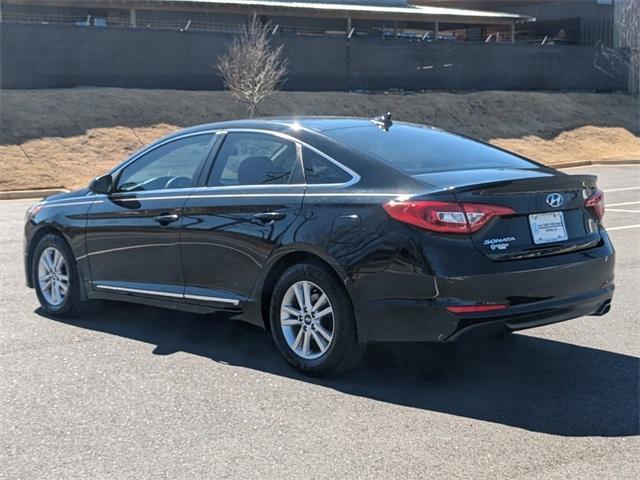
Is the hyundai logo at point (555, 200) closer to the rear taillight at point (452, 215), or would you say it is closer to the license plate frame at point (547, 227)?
the license plate frame at point (547, 227)

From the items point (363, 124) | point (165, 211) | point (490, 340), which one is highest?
point (363, 124)

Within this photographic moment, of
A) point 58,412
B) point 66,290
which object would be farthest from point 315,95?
point 58,412

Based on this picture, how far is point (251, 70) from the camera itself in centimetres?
3022

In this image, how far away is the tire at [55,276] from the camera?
731cm

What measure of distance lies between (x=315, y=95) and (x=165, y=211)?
94.3 feet

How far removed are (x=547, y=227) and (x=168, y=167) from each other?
2.93 metres

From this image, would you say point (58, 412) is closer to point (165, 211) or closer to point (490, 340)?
point (165, 211)

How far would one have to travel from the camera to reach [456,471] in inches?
163

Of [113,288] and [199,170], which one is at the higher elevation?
[199,170]

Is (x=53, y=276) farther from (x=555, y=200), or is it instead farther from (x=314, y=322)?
(x=555, y=200)

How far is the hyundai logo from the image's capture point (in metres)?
5.39

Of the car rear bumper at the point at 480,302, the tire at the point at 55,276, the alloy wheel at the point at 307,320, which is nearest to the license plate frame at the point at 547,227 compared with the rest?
the car rear bumper at the point at 480,302

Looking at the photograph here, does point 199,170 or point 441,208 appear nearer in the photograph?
point 441,208

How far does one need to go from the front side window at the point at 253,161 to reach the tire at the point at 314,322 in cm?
71
